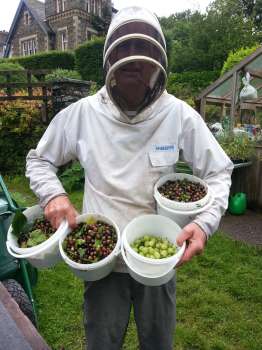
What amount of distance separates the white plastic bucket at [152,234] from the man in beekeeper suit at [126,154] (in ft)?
0.32

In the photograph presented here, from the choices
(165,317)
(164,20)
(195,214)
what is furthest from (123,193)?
(164,20)

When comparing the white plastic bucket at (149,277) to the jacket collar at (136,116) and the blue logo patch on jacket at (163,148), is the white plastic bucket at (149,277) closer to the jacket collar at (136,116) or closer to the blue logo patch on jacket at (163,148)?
the blue logo patch on jacket at (163,148)

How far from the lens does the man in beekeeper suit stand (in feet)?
5.96

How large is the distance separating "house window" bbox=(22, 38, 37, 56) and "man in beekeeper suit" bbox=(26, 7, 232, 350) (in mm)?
36353

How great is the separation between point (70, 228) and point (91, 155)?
384 millimetres

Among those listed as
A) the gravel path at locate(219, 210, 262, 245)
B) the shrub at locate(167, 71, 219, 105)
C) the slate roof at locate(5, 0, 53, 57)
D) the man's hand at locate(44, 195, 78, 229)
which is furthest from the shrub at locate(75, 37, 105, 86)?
the man's hand at locate(44, 195, 78, 229)

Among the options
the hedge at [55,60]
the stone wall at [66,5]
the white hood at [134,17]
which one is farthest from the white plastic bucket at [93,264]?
the stone wall at [66,5]

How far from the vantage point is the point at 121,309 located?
6.36ft

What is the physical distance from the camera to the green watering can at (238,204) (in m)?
6.21

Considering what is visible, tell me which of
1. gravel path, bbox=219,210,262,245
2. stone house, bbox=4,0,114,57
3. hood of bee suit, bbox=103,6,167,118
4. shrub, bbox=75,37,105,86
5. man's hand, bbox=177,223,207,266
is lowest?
gravel path, bbox=219,210,262,245

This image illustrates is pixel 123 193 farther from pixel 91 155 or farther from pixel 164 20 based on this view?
pixel 164 20

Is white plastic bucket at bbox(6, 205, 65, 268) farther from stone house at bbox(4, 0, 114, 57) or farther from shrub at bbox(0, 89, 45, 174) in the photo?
stone house at bbox(4, 0, 114, 57)

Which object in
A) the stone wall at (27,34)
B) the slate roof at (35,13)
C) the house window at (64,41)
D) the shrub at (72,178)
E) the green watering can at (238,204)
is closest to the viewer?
the green watering can at (238,204)

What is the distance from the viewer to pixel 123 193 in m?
1.89
